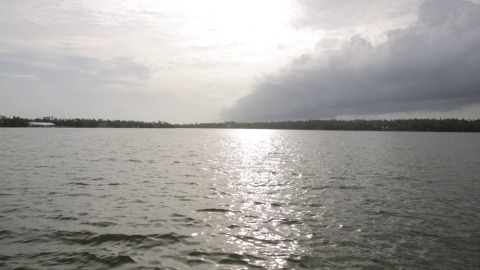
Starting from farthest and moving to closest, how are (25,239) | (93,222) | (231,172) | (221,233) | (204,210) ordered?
1. (231,172)
2. (204,210)
3. (93,222)
4. (221,233)
5. (25,239)

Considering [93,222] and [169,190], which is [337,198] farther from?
[93,222]

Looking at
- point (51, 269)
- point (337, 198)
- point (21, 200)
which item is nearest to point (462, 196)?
point (337, 198)

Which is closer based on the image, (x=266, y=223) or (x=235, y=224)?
(x=235, y=224)

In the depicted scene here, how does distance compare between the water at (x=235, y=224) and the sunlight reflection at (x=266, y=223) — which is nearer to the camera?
the water at (x=235, y=224)

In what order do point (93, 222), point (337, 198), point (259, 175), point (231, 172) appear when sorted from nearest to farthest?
point (93, 222) < point (337, 198) < point (259, 175) < point (231, 172)

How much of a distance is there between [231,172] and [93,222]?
24.9 metres

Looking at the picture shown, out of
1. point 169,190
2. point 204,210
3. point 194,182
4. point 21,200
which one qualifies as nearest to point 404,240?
point 204,210

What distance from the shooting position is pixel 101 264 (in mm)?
12750

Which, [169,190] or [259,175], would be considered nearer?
[169,190]

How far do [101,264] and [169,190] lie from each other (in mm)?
15568

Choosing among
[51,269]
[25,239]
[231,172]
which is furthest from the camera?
[231,172]

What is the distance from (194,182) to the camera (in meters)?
33.0

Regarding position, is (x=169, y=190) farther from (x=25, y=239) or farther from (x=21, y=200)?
(x=25, y=239)

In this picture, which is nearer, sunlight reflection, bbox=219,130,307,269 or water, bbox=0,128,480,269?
water, bbox=0,128,480,269
